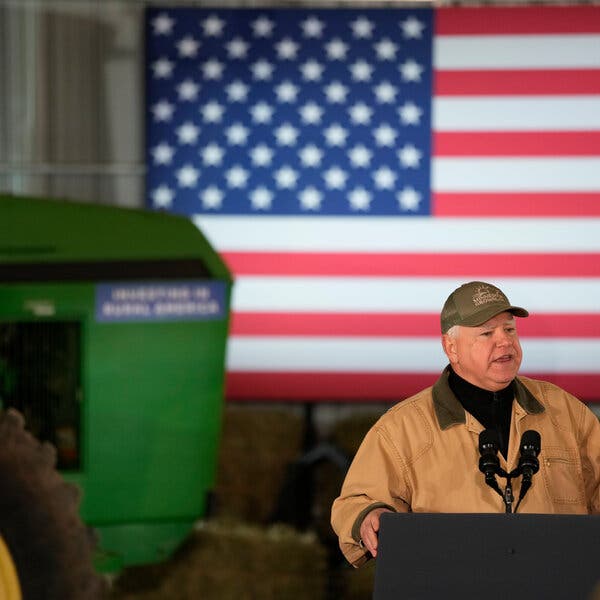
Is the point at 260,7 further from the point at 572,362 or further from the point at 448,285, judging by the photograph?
the point at 572,362

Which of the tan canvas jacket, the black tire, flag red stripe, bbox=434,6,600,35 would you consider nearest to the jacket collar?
the tan canvas jacket

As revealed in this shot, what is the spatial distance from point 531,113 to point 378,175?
66 cm

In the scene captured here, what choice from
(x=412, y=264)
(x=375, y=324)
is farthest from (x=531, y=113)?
(x=375, y=324)

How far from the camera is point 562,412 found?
7.46ft

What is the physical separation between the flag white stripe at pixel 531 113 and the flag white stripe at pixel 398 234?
1.23 feet

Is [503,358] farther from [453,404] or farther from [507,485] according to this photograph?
[507,485]

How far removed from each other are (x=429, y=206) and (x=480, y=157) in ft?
0.93

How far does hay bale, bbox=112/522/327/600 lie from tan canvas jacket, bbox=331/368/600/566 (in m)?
2.08

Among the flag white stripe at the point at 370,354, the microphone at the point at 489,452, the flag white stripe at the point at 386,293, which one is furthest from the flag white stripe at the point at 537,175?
the microphone at the point at 489,452

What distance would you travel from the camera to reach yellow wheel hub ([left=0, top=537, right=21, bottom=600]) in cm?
375

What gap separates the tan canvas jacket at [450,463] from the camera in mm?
2184

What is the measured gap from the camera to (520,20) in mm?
5117

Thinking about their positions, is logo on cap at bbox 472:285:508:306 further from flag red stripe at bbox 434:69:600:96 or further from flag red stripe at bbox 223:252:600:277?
flag red stripe at bbox 434:69:600:96

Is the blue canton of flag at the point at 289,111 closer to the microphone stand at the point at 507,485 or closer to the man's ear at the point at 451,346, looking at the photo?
the man's ear at the point at 451,346
